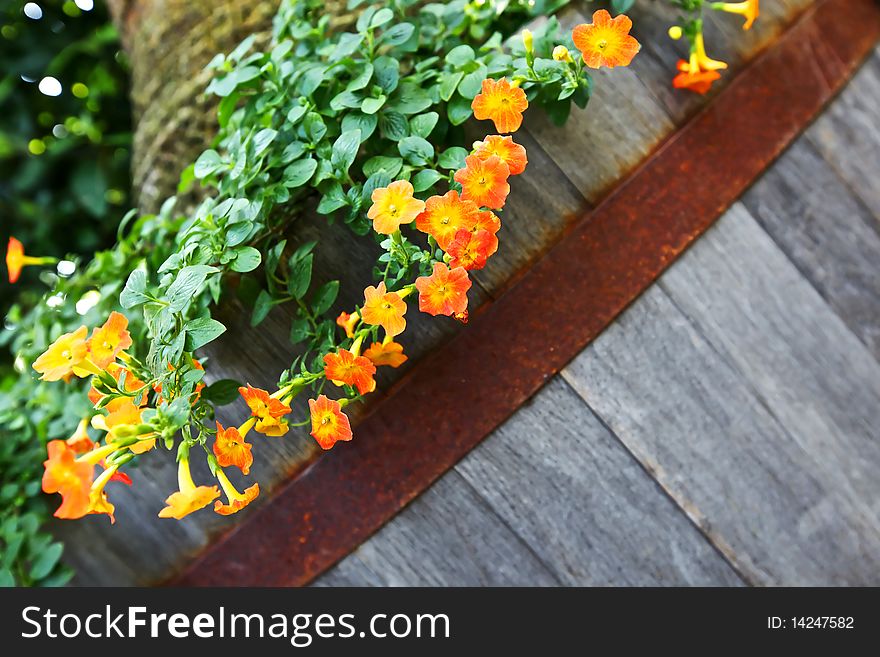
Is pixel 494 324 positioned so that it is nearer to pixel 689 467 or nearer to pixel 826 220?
pixel 689 467

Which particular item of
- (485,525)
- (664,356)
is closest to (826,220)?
(664,356)

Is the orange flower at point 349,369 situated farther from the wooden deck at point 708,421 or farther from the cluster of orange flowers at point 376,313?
the wooden deck at point 708,421

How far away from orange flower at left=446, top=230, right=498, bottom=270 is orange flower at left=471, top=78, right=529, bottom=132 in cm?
15

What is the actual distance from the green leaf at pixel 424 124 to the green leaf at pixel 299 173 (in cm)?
15

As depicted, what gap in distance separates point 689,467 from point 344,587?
2.03 feet

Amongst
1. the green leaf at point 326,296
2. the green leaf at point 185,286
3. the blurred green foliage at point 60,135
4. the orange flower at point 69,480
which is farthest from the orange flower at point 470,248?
the blurred green foliage at point 60,135

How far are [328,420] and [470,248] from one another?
297 millimetres

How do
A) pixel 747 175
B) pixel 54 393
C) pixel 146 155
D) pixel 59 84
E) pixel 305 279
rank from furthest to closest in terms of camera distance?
pixel 59 84 → pixel 146 155 → pixel 54 393 → pixel 747 175 → pixel 305 279

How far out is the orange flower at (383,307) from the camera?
0.94 m

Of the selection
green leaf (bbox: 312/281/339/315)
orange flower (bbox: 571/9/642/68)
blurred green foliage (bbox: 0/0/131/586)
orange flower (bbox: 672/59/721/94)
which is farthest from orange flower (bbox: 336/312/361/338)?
blurred green foliage (bbox: 0/0/131/586)

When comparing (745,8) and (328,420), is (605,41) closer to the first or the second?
(745,8)

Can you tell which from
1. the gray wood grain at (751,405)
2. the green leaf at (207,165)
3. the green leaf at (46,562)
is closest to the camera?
the green leaf at (207,165)

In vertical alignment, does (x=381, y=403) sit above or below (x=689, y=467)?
above

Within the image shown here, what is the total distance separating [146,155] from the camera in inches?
65.7
